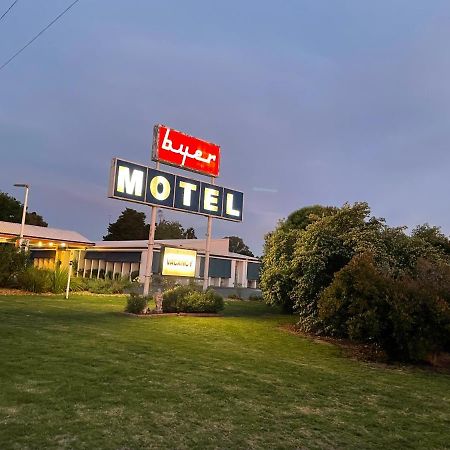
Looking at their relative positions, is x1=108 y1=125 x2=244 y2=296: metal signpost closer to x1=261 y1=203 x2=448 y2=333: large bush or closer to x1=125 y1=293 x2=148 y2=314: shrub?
x1=125 y1=293 x2=148 y2=314: shrub

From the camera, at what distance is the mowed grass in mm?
4613

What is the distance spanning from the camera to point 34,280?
21609 mm

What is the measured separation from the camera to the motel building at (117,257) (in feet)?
119

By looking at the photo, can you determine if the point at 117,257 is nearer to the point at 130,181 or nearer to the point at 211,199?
the point at 211,199

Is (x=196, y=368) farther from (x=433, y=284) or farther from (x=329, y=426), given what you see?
(x=433, y=284)

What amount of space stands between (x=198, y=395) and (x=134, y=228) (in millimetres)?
67952

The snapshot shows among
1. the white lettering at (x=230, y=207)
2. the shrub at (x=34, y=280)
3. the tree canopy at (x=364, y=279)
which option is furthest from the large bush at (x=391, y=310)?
the shrub at (x=34, y=280)

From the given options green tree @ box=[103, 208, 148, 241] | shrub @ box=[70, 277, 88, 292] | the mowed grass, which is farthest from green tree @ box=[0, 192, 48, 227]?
the mowed grass

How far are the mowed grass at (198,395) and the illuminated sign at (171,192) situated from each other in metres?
6.48

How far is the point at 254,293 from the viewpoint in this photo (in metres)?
34.5

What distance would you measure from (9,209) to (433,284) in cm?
5957

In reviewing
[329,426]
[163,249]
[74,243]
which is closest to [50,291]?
[163,249]

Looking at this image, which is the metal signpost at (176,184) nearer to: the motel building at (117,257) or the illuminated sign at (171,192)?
the illuminated sign at (171,192)

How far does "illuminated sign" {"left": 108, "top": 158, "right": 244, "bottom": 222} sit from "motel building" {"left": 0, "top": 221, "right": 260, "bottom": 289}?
46.9ft
